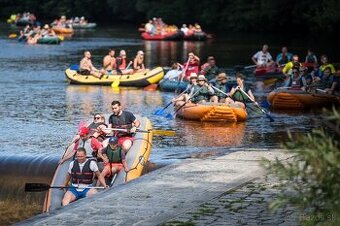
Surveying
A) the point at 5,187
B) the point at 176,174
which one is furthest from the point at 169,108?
the point at 176,174

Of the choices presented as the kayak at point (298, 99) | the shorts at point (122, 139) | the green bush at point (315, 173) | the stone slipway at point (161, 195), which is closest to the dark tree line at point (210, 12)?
the kayak at point (298, 99)

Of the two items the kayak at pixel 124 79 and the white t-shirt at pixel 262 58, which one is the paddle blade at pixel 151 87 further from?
the white t-shirt at pixel 262 58

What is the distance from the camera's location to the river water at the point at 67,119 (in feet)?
52.4

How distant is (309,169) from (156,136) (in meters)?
13.7

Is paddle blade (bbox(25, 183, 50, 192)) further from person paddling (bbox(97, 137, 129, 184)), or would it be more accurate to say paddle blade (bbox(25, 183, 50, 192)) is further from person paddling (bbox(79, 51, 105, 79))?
person paddling (bbox(79, 51, 105, 79))

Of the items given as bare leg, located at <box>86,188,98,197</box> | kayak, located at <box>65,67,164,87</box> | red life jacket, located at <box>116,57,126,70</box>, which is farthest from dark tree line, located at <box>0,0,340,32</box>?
bare leg, located at <box>86,188,98,197</box>

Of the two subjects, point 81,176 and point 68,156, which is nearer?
point 81,176

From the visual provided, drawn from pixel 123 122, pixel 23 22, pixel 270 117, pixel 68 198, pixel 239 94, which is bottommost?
pixel 23 22

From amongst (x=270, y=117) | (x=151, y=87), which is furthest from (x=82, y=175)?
(x=151, y=87)

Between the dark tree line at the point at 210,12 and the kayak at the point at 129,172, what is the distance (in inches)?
1693

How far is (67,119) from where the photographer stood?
71.2ft

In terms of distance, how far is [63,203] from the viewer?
1180 cm

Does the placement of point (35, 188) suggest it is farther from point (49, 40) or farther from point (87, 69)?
point (49, 40)

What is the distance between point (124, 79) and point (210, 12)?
43.9 m
